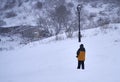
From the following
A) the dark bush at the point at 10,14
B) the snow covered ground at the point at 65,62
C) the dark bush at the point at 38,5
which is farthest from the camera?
the dark bush at the point at 38,5

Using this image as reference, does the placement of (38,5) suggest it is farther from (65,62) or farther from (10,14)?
(65,62)

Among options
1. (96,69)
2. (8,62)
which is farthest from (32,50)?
(96,69)

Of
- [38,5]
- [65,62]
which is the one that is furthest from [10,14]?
[65,62]

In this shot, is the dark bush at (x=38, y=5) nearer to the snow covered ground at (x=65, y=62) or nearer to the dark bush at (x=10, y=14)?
the dark bush at (x=10, y=14)

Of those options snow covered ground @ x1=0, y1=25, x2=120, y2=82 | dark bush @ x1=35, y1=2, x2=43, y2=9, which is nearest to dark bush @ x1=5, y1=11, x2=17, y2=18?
dark bush @ x1=35, y1=2, x2=43, y2=9

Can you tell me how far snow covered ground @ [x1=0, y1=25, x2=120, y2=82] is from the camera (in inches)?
465

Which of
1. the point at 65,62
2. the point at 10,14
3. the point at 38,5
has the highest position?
the point at 38,5

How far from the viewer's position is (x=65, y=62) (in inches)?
570

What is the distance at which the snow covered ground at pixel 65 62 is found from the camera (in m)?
11.8

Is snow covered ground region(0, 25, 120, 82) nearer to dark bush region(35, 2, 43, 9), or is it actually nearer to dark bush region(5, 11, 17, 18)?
dark bush region(5, 11, 17, 18)

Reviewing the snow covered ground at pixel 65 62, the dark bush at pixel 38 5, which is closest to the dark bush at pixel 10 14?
the dark bush at pixel 38 5

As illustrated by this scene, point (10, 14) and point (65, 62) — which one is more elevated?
point (10, 14)

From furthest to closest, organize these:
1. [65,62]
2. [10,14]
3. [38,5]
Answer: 1. [38,5]
2. [10,14]
3. [65,62]

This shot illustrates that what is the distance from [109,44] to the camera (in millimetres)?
17312
